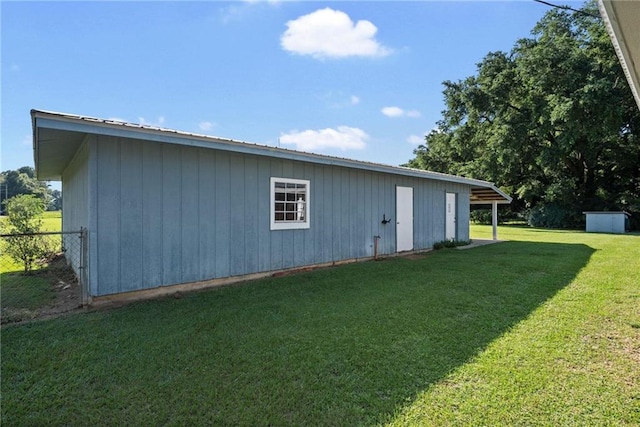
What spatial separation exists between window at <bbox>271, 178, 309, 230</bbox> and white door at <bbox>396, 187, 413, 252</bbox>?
3.45 m

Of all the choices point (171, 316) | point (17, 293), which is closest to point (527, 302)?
point (171, 316)

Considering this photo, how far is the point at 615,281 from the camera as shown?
6.25 meters

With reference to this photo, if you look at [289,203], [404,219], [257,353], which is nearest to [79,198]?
[289,203]

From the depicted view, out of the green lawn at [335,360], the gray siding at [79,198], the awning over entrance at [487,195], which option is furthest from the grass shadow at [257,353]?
the awning over entrance at [487,195]

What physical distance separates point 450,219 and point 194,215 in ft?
30.6

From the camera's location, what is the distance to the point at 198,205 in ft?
18.3

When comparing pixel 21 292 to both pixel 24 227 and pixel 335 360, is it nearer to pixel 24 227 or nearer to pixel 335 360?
pixel 24 227

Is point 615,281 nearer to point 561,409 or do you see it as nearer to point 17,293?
point 561,409

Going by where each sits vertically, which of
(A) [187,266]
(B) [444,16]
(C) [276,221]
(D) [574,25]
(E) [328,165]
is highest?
(D) [574,25]

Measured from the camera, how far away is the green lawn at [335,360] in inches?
91.1

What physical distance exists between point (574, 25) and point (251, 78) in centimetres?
2303

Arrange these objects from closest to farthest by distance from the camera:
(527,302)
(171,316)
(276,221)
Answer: (171,316)
(527,302)
(276,221)

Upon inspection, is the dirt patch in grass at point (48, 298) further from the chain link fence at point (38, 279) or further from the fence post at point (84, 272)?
the fence post at point (84, 272)

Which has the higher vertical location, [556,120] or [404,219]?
[556,120]
